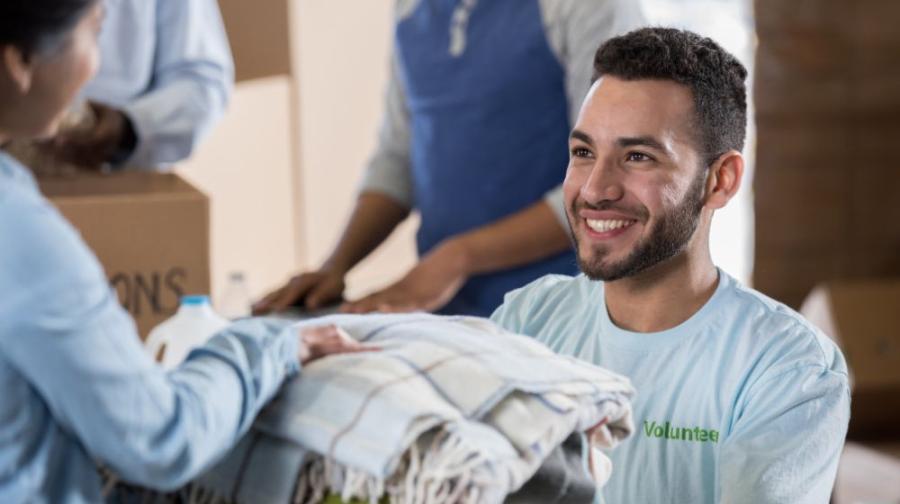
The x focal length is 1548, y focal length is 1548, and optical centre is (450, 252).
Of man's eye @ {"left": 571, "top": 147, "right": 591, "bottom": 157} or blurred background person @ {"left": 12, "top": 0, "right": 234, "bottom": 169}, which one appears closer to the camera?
man's eye @ {"left": 571, "top": 147, "right": 591, "bottom": 157}

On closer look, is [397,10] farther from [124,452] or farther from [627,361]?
[124,452]

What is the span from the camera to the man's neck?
0.95 m

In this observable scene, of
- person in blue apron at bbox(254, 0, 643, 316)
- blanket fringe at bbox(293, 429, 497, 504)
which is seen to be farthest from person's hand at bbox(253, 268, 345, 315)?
blanket fringe at bbox(293, 429, 497, 504)

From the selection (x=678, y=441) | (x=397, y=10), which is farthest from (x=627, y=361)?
(x=397, y=10)

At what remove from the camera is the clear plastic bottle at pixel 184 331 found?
124cm

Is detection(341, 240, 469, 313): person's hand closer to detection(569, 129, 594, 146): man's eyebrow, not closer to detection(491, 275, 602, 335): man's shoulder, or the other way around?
detection(491, 275, 602, 335): man's shoulder

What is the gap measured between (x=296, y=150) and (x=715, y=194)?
2.03 m

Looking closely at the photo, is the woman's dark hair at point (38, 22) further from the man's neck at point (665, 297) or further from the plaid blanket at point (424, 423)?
the man's neck at point (665, 297)

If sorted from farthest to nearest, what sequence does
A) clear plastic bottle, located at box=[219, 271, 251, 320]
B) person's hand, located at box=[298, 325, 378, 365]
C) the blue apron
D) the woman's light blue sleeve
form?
clear plastic bottle, located at box=[219, 271, 251, 320] < the blue apron < person's hand, located at box=[298, 325, 378, 365] < the woman's light blue sleeve

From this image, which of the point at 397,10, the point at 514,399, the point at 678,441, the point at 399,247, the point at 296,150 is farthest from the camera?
the point at 399,247

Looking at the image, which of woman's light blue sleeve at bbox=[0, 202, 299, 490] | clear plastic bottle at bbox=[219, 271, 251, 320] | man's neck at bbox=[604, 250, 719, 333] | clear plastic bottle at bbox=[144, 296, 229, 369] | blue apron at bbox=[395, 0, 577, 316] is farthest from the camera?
clear plastic bottle at bbox=[219, 271, 251, 320]

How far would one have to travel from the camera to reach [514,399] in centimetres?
79

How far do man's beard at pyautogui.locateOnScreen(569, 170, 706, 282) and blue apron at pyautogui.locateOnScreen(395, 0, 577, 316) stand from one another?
0.43 meters

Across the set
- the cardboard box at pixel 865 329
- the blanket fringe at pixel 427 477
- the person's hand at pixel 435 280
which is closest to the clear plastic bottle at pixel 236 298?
the person's hand at pixel 435 280
